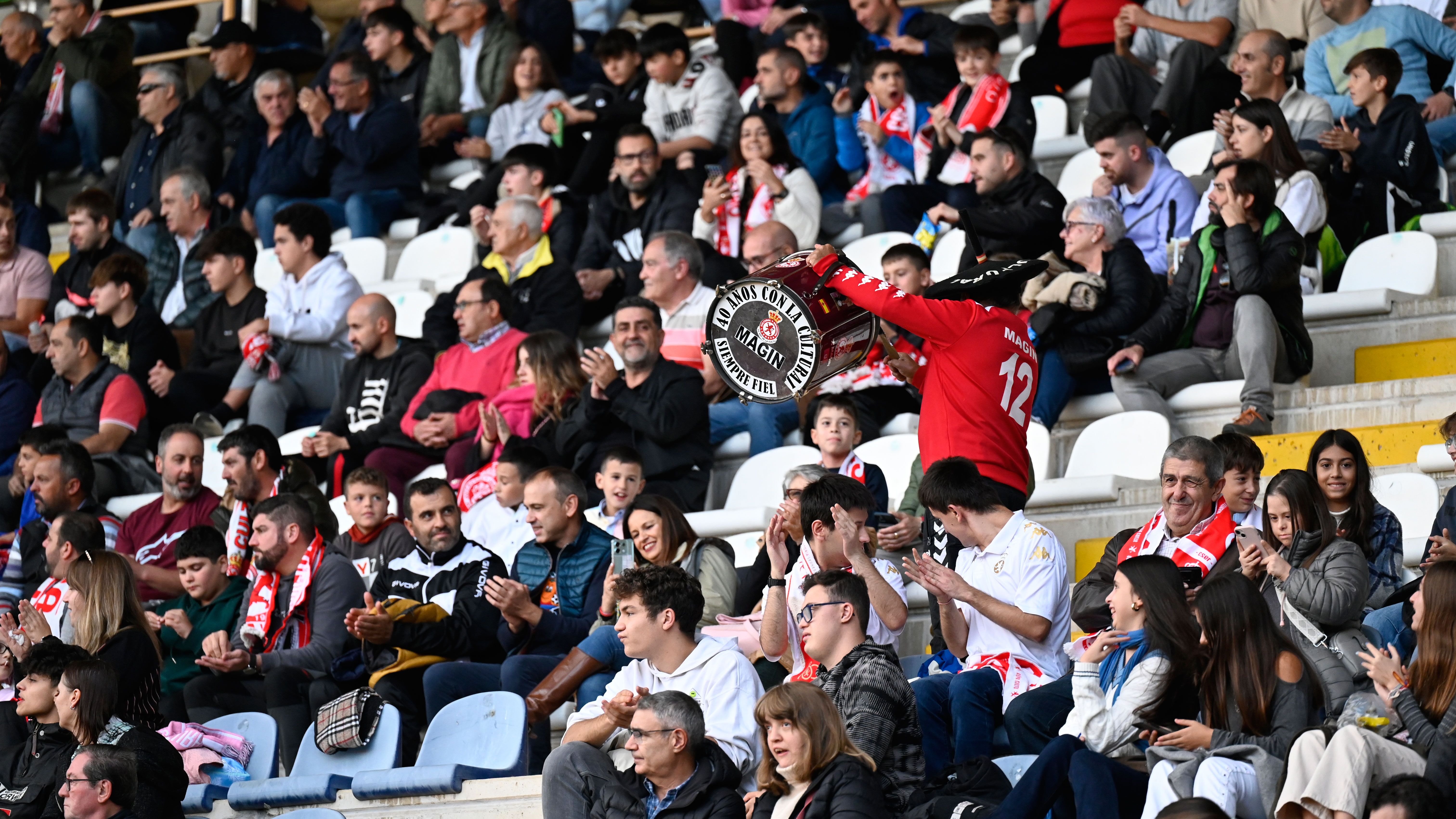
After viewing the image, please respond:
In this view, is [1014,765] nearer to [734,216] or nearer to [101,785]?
[101,785]

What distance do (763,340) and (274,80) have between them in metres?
6.20

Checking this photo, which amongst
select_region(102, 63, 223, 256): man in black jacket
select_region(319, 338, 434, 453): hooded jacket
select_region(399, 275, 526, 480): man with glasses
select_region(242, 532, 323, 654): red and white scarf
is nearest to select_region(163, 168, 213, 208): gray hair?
select_region(102, 63, 223, 256): man in black jacket

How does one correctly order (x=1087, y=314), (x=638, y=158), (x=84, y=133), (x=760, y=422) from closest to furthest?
(x=1087, y=314) → (x=760, y=422) → (x=638, y=158) → (x=84, y=133)

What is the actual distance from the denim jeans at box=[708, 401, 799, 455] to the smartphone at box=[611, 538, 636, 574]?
134 centimetres

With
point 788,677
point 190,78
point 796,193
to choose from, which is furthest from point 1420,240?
point 190,78

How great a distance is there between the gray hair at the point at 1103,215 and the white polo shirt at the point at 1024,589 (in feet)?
7.18

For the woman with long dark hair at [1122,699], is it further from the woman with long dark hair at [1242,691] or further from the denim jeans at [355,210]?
the denim jeans at [355,210]

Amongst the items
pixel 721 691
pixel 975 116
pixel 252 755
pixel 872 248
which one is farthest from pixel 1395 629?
pixel 975 116

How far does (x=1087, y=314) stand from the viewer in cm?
716

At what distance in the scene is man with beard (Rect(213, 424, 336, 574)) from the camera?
7457 millimetres

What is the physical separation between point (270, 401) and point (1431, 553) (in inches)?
207

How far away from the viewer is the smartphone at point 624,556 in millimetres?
6148

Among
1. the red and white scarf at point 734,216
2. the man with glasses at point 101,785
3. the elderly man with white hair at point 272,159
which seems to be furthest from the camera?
the elderly man with white hair at point 272,159

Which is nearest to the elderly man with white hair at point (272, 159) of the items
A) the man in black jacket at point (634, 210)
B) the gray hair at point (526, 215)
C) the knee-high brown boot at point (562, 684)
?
the gray hair at point (526, 215)
